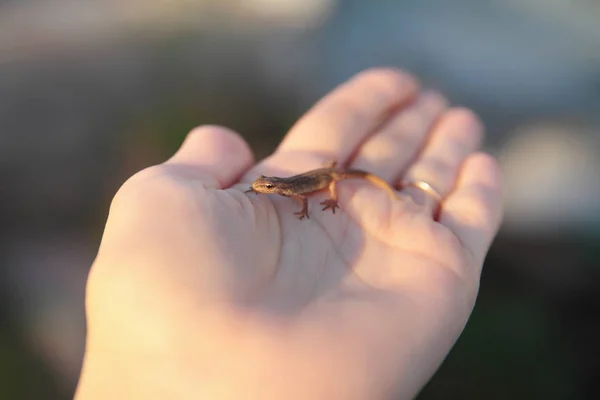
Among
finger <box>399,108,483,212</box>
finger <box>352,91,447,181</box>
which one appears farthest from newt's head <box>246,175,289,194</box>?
finger <box>399,108,483,212</box>

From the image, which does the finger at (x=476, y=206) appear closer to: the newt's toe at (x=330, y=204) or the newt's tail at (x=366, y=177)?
the newt's tail at (x=366, y=177)

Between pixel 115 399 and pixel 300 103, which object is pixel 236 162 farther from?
pixel 300 103

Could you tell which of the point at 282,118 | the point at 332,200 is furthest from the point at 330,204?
the point at 282,118

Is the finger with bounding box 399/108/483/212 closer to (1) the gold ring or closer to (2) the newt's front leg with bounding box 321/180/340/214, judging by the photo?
(1) the gold ring

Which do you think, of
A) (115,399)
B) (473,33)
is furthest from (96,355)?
(473,33)

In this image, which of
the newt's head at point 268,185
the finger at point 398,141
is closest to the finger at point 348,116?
the finger at point 398,141
